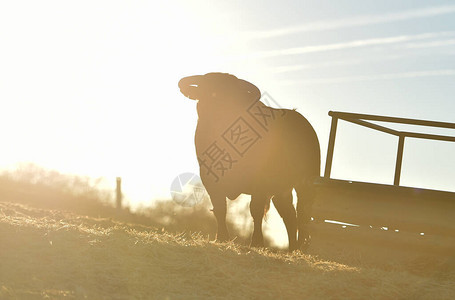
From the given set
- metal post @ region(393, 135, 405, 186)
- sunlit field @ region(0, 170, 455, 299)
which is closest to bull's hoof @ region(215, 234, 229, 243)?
sunlit field @ region(0, 170, 455, 299)

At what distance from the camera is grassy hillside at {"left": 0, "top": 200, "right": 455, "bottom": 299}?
6.77m

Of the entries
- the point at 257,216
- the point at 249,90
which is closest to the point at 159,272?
the point at 257,216

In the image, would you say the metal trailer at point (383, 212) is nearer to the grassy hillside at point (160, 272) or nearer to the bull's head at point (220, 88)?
the bull's head at point (220, 88)

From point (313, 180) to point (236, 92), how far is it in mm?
2207

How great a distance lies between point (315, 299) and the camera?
706 cm

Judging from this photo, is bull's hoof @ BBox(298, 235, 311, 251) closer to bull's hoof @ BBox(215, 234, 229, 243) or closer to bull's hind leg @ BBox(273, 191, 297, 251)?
bull's hind leg @ BBox(273, 191, 297, 251)

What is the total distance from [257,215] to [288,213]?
893 mm

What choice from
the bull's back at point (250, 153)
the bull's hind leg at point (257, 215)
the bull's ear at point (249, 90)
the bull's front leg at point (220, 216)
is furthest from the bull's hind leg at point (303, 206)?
the bull's ear at point (249, 90)

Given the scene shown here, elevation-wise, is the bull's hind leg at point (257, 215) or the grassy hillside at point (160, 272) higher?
the bull's hind leg at point (257, 215)

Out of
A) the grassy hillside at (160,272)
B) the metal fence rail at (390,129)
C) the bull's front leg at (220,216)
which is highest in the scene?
the metal fence rail at (390,129)

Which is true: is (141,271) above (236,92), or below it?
below

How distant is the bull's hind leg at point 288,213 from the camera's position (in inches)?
420

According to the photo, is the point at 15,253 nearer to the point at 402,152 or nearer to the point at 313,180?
the point at 313,180

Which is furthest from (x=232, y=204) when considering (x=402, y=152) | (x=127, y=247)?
(x=127, y=247)
